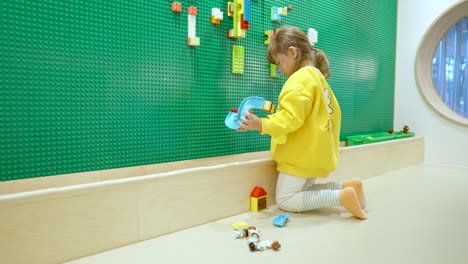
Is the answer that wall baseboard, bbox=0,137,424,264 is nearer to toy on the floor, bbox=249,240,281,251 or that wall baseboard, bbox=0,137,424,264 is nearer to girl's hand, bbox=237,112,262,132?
girl's hand, bbox=237,112,262,132

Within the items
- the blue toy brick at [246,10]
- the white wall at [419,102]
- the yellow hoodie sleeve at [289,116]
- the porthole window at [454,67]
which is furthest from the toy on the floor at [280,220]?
the porthole window at [454,67]

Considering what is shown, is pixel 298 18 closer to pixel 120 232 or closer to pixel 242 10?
pixel 242 10

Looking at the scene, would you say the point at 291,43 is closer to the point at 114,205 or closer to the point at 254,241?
the point at 254,241

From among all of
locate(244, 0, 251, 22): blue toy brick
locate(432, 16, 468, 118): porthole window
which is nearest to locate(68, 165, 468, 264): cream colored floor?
locate(244, 0, 251, 22): blue toy brick

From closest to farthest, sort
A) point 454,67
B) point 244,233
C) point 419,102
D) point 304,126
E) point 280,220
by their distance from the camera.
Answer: point 244,233
point 280,220
point 304,126
point 419,102
point 454,67

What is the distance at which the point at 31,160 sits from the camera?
118 cm

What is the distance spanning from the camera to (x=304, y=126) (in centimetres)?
157

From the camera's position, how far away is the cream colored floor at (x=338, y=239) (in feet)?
3.61

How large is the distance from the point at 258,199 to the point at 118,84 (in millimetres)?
798

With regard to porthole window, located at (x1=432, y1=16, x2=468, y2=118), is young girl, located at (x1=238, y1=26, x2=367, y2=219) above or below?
below

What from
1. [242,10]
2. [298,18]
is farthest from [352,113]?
[242,10]

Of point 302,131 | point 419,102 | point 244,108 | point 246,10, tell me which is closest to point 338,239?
point 302,131

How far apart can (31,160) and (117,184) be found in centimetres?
30

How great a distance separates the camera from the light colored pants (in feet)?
5.04
